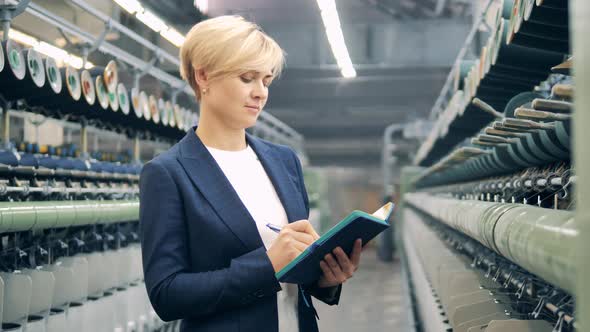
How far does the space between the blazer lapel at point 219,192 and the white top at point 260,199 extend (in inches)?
1.8

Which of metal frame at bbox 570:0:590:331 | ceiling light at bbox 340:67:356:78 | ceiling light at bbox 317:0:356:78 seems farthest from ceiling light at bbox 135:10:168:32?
metal frame at bbox 570:0:590:331

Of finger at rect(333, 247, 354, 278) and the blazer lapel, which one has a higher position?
the blazer lapel

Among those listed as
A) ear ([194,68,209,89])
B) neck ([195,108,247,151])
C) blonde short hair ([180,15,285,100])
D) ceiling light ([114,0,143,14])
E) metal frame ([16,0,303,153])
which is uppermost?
ceiling light ([114,0,143,14])

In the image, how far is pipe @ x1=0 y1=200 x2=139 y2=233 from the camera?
3.05 m

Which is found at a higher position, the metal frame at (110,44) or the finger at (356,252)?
the metal frame at (110,44)

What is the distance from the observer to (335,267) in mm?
1567

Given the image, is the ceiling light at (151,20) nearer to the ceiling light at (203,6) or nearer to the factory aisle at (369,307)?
the ceiling light at (203,6)

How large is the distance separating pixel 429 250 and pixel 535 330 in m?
2.98

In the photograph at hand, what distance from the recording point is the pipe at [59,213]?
3055 mm

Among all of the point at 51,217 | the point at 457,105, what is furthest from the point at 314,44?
the point at 51,217

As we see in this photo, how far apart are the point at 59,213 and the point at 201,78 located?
228cm

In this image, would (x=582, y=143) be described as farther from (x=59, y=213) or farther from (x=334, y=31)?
(x=334, y=31)

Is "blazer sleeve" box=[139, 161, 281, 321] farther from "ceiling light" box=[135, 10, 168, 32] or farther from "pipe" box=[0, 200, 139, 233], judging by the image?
"ceiling light" box=[135, 10, 168, 32]

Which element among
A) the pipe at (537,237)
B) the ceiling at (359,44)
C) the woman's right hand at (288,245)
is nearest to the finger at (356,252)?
the woman's right hand at (288,245)
